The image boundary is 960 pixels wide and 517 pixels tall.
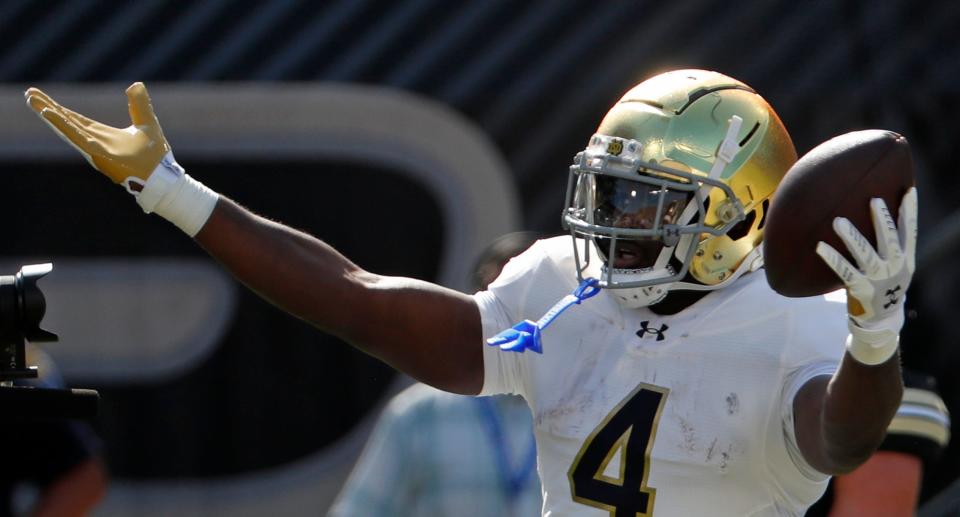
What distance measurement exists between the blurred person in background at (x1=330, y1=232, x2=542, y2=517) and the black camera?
28.2 inches

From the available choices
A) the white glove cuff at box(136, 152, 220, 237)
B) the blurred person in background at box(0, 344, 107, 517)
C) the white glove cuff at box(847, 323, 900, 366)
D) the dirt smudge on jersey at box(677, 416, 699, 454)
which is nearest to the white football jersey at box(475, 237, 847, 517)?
the dirt smudge on jersey at box(677, 416, 699, 454)

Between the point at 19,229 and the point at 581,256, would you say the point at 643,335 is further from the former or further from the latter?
the point at 19,229

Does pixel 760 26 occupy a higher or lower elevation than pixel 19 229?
higher

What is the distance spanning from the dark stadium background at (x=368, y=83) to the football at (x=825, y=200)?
1.75m

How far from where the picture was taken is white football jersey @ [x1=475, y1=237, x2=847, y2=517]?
201 centimetres

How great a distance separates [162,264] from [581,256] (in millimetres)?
1642

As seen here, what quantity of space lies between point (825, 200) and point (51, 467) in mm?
1753

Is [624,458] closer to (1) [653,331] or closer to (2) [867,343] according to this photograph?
(1) [653,331]

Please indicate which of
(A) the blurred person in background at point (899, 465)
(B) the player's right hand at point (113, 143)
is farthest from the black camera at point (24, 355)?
(A) the blurred person in background at point (899, 465)

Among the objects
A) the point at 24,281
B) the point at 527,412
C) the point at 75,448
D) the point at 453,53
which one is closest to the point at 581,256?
the point at 527,412

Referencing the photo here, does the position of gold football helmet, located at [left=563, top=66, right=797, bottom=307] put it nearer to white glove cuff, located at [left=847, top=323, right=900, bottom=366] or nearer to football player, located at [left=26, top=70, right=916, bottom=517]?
football player, located at [left=26, top=70, right=916, bottom=517]

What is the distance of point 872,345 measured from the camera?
178 centimetres

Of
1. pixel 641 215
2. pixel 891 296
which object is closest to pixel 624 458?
pixel 641 215

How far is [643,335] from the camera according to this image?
6.91 feet
